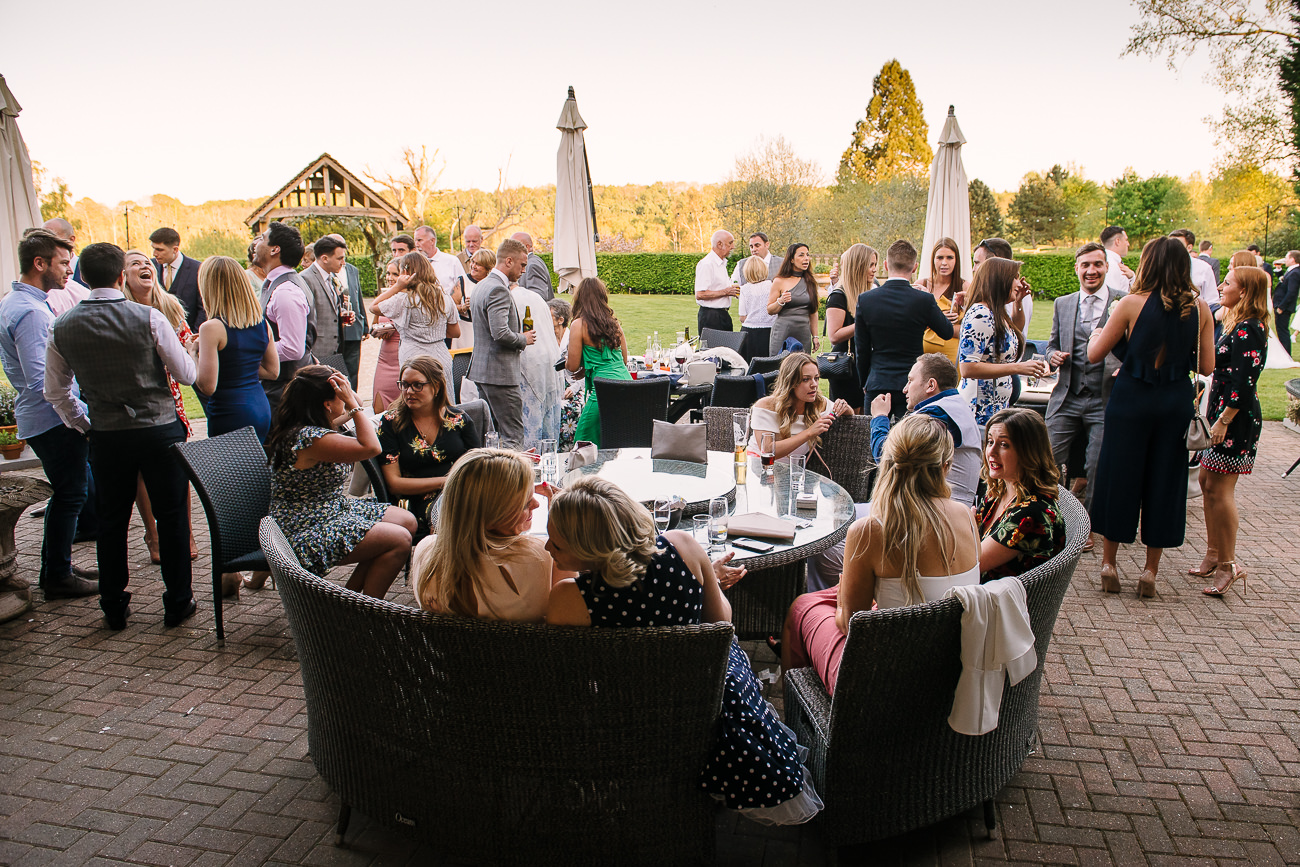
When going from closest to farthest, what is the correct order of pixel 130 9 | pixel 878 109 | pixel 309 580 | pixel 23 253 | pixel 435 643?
1. pixel 435 643
2. pixel 309 580
3. pixel 23 253
4. pixel 130 9
5. pixel 878 109

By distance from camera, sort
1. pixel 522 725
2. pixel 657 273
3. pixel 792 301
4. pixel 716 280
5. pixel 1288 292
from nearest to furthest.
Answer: pixel 522 725 < pixel 792 301 < pixel 716 280 < pixel 1288 292 < pixel 657 273

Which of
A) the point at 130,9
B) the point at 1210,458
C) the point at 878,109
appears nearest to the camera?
the point at 1210,458

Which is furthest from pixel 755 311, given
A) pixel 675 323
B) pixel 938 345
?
pixel 675 323

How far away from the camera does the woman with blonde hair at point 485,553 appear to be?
2.16 metres

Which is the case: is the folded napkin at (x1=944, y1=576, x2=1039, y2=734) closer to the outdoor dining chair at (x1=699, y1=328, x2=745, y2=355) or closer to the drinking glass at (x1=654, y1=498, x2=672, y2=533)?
the drinking glass at (x1=654, y1=498, x2=672, y2=533)

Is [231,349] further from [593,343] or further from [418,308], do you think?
[593,343]

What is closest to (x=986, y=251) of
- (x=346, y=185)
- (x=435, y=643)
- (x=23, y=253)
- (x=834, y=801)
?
(x=834, y=801)

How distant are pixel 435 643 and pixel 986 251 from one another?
5581 mm

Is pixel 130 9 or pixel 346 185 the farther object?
pixel 346 185

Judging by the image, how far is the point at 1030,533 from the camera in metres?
2.78

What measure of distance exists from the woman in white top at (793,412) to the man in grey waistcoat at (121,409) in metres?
2.97

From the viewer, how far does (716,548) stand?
113 inches

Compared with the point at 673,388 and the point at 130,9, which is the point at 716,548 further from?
the point at 130,9

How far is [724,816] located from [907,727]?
0.80 m
